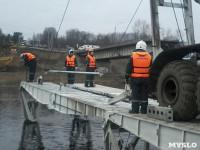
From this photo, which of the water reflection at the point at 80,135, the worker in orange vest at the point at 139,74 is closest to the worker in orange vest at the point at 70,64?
the water reflection at the point at 80,135

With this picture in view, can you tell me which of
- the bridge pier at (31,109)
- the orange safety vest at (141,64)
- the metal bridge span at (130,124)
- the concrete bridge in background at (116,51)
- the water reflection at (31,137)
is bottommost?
the water reflection at (31,137)

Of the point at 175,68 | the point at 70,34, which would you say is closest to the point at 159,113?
the point at 175,68

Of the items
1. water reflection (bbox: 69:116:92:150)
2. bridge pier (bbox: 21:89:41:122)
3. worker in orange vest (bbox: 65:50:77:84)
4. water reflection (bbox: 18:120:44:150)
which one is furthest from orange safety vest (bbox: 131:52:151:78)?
bridge pier (bbox: 21:89:41:122)

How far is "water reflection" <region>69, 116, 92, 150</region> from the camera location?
1295 cm

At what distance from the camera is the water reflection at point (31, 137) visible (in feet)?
42.3

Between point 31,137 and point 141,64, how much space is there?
8684 mm

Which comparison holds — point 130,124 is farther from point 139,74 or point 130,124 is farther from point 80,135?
point 80,135

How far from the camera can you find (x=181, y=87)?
587cm

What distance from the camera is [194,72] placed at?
592cm

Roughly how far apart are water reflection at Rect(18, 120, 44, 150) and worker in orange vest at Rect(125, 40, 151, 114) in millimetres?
6337

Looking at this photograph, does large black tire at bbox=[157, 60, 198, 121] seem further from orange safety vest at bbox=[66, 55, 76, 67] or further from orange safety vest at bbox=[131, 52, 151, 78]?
orange safety vest at bbox=[66, 55, 76, 67]

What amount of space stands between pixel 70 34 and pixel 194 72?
95.0 meters

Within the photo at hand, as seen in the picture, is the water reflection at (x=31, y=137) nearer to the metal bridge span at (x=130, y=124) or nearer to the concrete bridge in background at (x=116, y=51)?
the metal bridge span at (x=130, y=124)

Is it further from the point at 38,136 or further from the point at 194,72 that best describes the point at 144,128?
the point at 38,136
